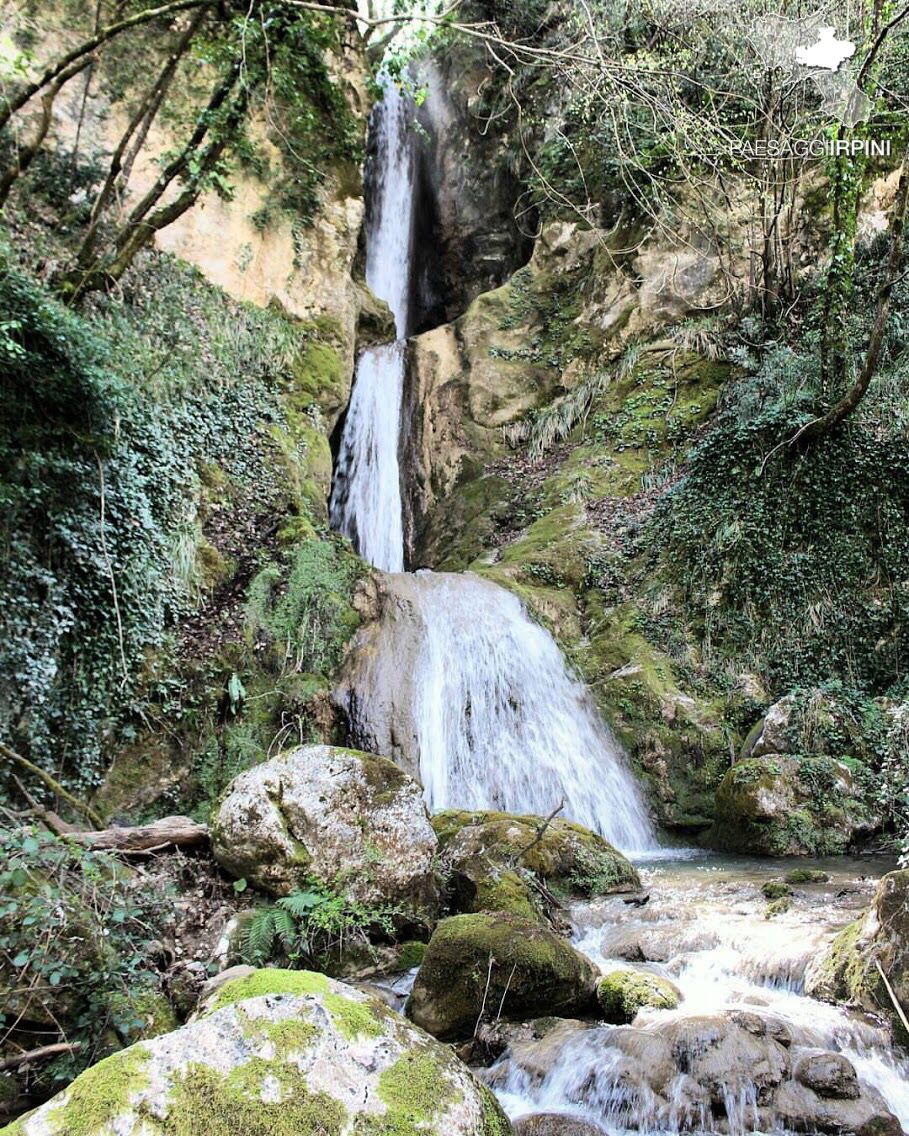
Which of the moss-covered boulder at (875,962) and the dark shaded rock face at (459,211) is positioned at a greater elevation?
the dark shaded rock face at (459,211)

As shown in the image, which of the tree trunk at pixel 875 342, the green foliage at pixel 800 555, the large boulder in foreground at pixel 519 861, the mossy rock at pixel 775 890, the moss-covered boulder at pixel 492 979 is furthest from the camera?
the green foliage at pixel 800 555

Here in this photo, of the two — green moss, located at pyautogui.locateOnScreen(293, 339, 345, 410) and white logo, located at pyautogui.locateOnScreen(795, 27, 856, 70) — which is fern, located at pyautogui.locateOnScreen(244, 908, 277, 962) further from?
white logo, located at pyautogui.locateOnScreen(795, 27, 856, 70)

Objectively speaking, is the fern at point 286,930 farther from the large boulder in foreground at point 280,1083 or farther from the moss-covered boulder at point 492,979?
the large boulder in foreground at point 280,1083

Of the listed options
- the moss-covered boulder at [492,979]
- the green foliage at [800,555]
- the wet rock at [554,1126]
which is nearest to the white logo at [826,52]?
the green foliage at [800,555]

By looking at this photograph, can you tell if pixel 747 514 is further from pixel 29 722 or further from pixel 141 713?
pixel 29 722

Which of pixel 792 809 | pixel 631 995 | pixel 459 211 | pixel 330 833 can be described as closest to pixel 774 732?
pixel 792 809

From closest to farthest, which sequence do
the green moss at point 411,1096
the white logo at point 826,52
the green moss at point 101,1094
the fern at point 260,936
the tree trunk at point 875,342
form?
the green moss at point 101,1094
the green moss at point 411,1096
the fern at point 260,936
the tree trunk at point 875,342
the white logo at point 826,52

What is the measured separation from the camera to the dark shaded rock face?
19.1 metres

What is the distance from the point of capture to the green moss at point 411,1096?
1935 millimetres

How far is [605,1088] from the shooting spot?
325 cm

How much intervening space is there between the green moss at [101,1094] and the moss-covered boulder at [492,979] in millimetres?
2193

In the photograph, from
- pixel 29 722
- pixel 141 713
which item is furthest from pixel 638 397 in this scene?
pixel 29 722

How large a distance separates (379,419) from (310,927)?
1222 centimetres

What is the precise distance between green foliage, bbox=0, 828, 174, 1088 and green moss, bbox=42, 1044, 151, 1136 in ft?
5.04
